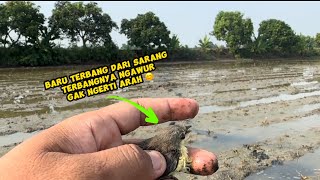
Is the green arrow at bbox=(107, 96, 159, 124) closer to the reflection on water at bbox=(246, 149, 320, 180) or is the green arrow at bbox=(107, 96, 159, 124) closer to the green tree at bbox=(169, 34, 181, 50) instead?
the reflection on water at bbox=(246, 149, 320, 180)

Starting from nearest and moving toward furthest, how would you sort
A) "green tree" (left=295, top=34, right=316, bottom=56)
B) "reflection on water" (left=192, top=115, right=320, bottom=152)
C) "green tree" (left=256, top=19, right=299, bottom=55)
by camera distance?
"reflection on water" (left=192, top=115, right=320, bottom=152)
"green tree" (left=256, top=19, right=299, bottom=55)
"green tree" (left=295, top=34, right=316, bottom=56)

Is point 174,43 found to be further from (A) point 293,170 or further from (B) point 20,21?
(A) point 293,170

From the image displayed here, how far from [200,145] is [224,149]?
0.57m

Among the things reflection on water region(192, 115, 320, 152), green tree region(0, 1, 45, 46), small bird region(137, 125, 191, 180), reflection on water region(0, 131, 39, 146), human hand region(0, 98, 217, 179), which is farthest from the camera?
green tree region(0, 1, 45, 46)

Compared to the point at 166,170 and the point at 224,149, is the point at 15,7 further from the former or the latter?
the point at 166,170

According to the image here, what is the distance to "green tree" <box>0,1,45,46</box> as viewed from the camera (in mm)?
33625

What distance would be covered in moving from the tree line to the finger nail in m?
34.1

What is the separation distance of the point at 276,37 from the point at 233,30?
7.98 m

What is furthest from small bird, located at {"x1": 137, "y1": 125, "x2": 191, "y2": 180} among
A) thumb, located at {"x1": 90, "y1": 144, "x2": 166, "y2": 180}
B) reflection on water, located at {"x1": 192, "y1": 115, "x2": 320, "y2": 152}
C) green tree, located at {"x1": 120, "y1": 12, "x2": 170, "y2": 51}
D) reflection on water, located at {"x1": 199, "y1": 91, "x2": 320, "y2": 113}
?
green tree, located at {"x1": 120, "y1": 12, "x2": 170, "y2": 51}

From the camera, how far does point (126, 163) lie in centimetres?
154

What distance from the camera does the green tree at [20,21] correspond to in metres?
33.6

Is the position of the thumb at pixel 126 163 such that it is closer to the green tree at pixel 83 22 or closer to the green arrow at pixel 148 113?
the green arrow at pixel 148 113

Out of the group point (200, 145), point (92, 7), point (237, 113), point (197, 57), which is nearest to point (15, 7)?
point (92, 7)

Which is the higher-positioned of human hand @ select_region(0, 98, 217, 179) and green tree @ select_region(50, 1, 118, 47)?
green tree @ select_region(50, 1, 118, 47)
